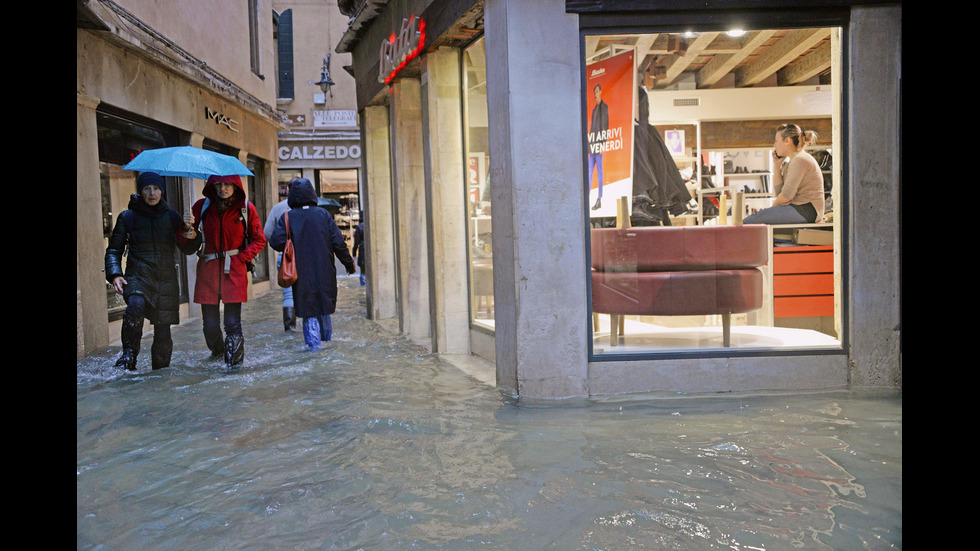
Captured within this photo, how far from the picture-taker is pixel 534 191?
646 cm

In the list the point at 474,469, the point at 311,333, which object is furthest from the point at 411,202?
the point at 474,469

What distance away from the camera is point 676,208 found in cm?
709

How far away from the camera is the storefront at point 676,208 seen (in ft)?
21.2

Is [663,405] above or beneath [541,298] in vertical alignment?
beneath

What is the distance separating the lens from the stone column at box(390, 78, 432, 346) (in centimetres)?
1048

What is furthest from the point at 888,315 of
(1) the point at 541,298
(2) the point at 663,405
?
(1) the point at 541,298

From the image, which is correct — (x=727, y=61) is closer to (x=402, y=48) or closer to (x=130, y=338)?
(x=402, y=48)

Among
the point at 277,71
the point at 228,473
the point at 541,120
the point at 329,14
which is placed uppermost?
the point at 329,14

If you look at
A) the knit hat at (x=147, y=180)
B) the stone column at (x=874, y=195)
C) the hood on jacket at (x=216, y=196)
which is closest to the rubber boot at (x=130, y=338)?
the knit hat at (x=147, y=180)

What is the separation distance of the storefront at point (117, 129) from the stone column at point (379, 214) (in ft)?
9.98

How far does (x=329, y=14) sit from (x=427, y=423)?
2659 cm

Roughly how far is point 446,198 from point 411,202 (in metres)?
1.90
